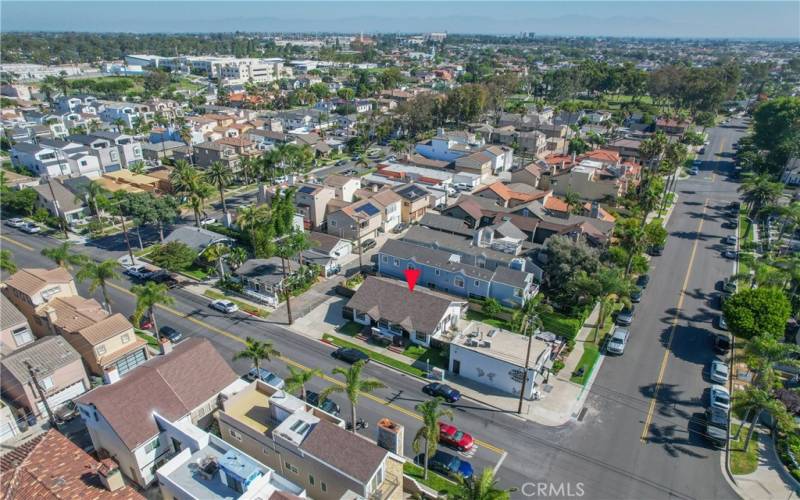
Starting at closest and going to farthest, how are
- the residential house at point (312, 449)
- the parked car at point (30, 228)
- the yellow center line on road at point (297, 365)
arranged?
1. the residential house at point (312, 449)
2. the yellow center line on road at point (297, 365)
3. the parked car at point (30, 228)

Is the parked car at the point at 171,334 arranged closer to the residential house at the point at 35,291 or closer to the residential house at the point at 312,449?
the residential house at the point at 35,291

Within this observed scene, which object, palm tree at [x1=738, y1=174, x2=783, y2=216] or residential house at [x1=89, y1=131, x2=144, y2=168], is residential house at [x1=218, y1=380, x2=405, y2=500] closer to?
palm tree at [x1=738, y1=174, x2=783, y2=216]

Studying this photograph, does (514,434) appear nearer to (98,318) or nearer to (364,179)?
(98,318)

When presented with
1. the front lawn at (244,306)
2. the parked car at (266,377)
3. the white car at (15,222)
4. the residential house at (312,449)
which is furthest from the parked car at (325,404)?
the white car at (15,222)

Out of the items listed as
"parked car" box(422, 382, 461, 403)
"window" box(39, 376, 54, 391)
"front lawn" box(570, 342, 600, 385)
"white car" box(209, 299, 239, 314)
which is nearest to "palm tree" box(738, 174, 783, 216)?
"front lawn" box(570, 342, 600, 385)

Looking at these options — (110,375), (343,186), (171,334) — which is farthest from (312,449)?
(343,186)
